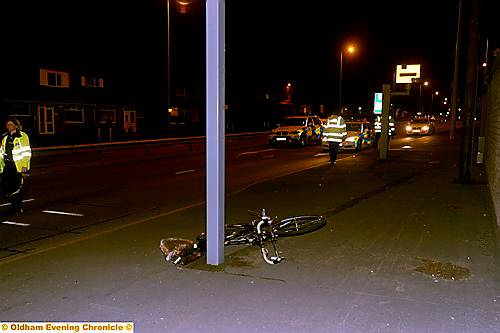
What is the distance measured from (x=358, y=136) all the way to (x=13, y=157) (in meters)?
18.1

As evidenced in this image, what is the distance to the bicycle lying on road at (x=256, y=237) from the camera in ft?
20.2

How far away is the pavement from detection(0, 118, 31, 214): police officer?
112 inches

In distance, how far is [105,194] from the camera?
39.1 feet

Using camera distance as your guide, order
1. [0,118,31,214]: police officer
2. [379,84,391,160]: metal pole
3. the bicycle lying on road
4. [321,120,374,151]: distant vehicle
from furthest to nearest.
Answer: [321,120,374,151]: distant vehicle < [379,84,391,160]: metal pole < [0,118,31,214]: police officer < the bicycle lying on road

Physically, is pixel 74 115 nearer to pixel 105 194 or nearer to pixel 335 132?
pixel 335 132

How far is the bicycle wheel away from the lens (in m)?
7.47

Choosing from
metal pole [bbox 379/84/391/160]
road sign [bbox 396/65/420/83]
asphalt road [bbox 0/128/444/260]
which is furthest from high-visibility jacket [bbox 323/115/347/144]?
road sign [bbox 396/65/420/83]

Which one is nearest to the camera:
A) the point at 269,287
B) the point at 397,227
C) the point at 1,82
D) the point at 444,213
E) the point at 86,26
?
the point at 269,287

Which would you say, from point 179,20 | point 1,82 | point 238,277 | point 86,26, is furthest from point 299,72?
Result: point 238,277

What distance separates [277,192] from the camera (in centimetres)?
1145

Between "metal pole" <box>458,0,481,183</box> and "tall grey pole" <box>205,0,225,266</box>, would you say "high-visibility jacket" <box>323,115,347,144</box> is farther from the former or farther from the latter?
"tall grey pole" <box>205,0,225,266</box>

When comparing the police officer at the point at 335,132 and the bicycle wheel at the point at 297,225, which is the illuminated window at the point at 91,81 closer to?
the police officer at the point at 335,132

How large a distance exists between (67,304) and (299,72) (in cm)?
7512

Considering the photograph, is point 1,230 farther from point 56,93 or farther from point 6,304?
point 56,93
